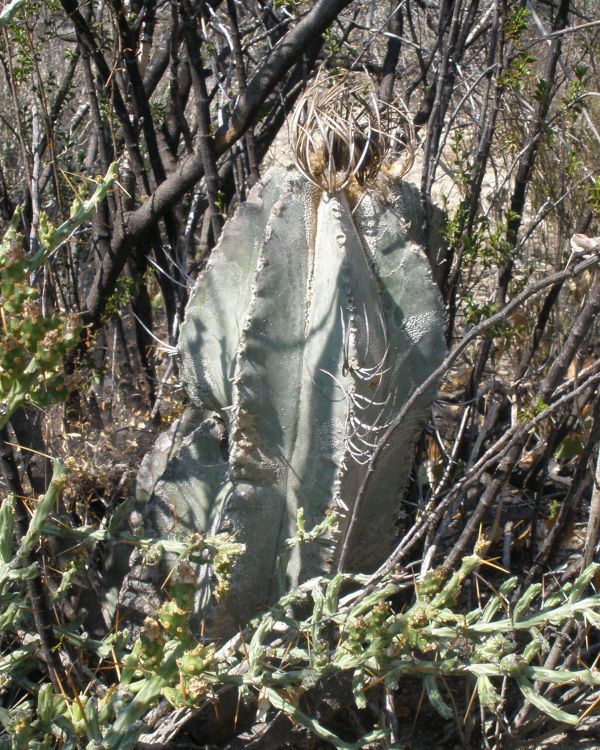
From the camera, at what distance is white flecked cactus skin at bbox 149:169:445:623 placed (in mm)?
1562

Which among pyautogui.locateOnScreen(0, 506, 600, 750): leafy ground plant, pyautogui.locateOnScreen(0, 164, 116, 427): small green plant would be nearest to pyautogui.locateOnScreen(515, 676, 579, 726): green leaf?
pyautogui.locateOnScreen(0, 506, 600, 750): leafy ground plant

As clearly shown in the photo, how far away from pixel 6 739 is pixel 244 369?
72 cm

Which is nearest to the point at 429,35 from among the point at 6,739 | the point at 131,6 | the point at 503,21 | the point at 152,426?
the point at 131,6

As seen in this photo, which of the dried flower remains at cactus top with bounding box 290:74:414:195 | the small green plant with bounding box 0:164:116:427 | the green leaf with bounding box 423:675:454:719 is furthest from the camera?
the dried flower remains at cactus top with bounding box 290:74:414:195

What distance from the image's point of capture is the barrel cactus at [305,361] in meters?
1.56

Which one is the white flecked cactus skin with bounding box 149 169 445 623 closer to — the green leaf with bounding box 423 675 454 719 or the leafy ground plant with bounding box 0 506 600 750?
the leafy ground plant with bounding box 0 506 600 750

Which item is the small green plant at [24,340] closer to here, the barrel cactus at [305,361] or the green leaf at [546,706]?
the barrel cactus at [305,361]

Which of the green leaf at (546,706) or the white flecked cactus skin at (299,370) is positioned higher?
the white flecked cactus skin at (299,370)

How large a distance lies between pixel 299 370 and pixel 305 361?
21mm

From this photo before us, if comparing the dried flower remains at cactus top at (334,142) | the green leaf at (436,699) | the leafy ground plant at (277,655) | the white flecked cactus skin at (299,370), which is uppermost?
the dried flower remains at cactus top at (334,142)

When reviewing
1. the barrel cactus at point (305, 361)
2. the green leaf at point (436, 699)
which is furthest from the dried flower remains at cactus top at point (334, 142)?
the green leaf at point (436, 699)

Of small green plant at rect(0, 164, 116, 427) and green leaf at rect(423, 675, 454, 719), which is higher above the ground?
small green plant at rect(0, 164, 116, 427)

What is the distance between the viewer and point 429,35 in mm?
3828

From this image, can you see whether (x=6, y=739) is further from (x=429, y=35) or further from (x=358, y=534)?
(x=429, y=35)
